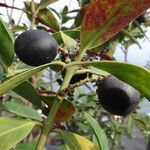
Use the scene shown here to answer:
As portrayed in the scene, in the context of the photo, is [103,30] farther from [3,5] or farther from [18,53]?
[3,5]

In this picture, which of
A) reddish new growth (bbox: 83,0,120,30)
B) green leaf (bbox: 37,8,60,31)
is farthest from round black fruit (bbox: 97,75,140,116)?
green leaf (bbox: 37,8,60,31)

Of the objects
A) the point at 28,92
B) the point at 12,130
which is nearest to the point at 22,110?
the point at 28,92

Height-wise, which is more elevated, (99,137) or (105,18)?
(105,18)

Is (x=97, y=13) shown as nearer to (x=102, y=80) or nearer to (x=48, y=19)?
(x=102, y=80)

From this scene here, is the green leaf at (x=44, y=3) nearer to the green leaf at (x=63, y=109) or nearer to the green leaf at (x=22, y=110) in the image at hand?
the green leaf at (x=22, y=110)

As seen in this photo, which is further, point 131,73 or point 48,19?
point 48,19

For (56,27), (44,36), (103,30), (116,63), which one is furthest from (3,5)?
(116,63)

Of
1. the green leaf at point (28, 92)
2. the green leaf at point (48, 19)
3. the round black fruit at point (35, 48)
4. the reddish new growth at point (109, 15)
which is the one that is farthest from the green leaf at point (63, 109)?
the green leaf at point (48, 19)
